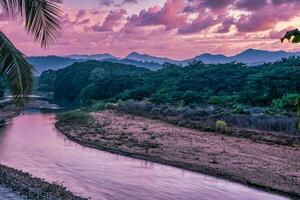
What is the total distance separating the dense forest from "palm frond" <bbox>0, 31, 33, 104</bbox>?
4573 cm

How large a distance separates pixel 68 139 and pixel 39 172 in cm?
1672

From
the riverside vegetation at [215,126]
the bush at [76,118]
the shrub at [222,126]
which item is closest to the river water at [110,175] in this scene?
the riverside vegetation at [215,126]

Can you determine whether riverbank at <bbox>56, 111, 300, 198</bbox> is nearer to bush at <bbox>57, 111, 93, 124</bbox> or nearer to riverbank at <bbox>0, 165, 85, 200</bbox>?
bush at <bbox>57, 111, 93, 124</bbox>

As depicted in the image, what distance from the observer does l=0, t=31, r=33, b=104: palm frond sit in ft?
31.3

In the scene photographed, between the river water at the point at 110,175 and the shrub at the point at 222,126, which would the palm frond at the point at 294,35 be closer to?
the river water at the point at 110,175

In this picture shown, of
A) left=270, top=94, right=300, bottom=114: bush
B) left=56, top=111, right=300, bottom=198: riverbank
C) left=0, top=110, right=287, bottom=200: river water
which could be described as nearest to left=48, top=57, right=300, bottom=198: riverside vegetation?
left=56, top=111, right=300, bottom=198: riverbank

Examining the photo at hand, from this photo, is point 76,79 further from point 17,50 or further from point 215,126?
point 17,50

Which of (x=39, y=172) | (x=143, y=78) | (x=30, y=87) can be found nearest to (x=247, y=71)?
(x=143, y=78)

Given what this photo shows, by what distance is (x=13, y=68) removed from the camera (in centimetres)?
960

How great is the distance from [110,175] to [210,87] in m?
58.4

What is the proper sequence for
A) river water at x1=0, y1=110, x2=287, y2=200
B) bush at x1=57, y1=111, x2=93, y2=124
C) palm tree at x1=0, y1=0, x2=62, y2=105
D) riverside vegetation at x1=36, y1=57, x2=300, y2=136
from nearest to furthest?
palm tree at x1=0, y1=0, x2=62, y2=105 < river water at x1=0, y1=110, x2=287, y2=200 < riverside vegetation at x1=36, y1=57, x2=300, y2=136 < bush at x1=57, y1=111, x2=93, y2=124

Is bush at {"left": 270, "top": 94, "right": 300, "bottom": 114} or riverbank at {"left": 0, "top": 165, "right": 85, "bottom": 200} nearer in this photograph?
riverbank at {"left": 0, "top": 165, "right": 85, "bottom": 200}

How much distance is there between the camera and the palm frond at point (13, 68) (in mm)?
9555

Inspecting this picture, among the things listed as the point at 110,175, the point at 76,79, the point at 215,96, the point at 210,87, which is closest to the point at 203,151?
the point at 110,175
